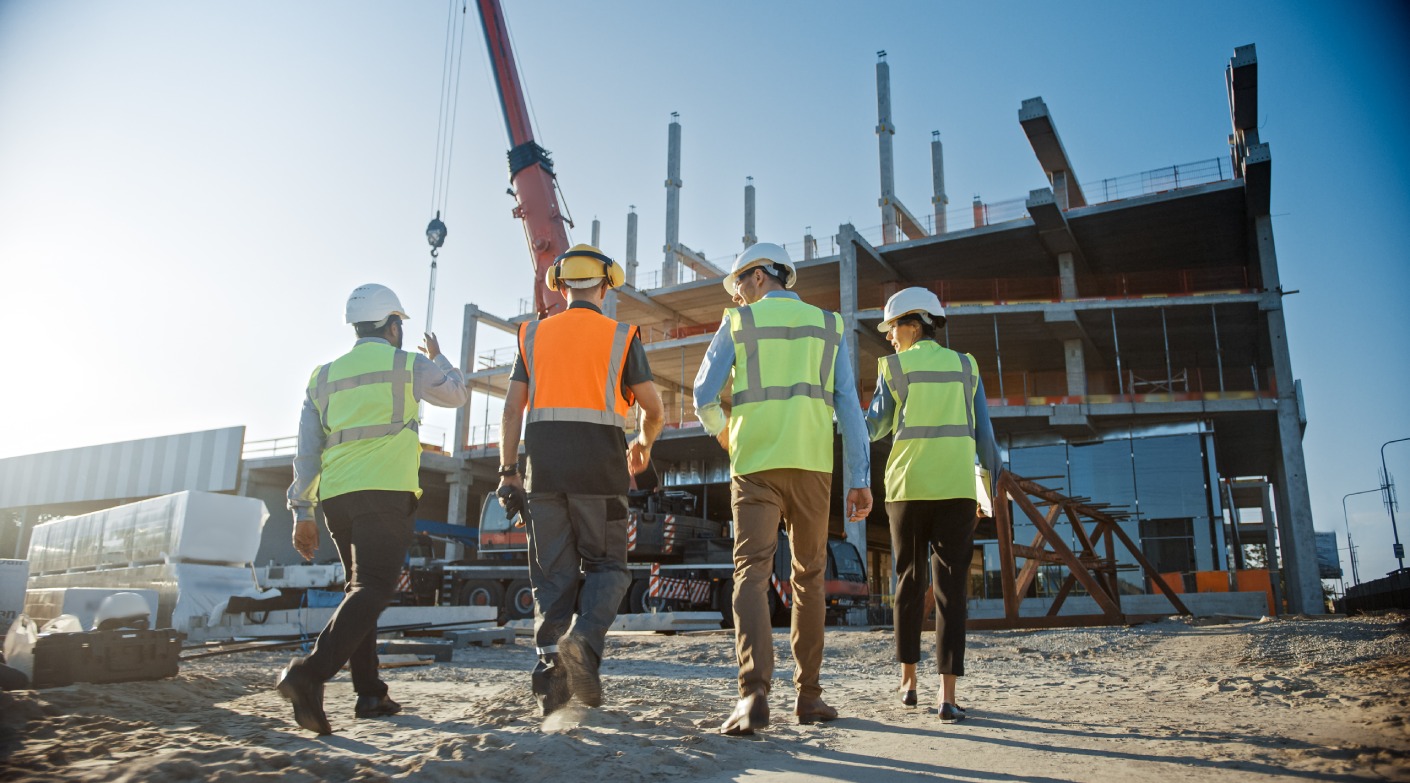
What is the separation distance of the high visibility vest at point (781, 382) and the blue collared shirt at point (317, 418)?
1061 mm

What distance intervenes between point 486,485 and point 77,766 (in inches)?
1482

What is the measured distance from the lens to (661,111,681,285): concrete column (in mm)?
36781

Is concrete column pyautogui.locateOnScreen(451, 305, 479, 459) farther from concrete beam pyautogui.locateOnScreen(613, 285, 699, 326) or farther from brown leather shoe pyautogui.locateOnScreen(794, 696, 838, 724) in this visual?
brown leather shoe pyautogui.locateOnScreen(794, 696, 838, 724)

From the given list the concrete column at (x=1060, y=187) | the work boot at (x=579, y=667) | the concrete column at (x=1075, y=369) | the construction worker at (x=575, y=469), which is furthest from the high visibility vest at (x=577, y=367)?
the concrete column at (x=1060, y=187)

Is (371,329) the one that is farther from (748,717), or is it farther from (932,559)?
(932,559)

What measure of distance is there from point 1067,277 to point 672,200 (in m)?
18.3

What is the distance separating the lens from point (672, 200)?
39219 mm

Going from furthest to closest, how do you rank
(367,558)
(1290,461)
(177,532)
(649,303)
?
(649,303) → (1290,461) → (177,532) → (367,558)

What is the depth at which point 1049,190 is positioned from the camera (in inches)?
990

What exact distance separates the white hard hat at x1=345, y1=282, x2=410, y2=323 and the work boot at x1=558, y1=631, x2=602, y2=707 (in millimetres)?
1581

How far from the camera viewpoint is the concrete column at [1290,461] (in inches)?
847

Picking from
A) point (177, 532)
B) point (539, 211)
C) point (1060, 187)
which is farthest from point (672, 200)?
point (177, 532)

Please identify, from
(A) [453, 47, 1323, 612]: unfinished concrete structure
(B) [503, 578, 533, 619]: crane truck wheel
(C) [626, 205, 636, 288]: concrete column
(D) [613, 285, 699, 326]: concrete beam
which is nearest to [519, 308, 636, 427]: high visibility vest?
(B) [503, 578, 533, 619]: crane truck wheel

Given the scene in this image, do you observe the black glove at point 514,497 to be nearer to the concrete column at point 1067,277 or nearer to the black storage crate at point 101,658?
the black storage crate at point 101,658
